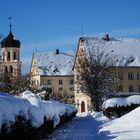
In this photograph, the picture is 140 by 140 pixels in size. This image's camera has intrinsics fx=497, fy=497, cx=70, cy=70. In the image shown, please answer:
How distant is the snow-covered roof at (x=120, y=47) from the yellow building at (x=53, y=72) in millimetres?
24535

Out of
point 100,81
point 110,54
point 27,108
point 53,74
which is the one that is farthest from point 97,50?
point 27,108

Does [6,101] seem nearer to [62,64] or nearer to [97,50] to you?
[97,50]

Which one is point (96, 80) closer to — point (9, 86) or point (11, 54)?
point (9, 86)

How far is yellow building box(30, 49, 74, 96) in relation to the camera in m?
119

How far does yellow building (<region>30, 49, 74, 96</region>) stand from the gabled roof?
24.6 metres

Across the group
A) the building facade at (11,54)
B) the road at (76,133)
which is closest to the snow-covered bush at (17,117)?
the road at (76,133)

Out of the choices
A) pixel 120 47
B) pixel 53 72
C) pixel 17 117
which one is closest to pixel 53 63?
pixel 53 72

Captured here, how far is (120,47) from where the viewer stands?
Answer: 95.4 m

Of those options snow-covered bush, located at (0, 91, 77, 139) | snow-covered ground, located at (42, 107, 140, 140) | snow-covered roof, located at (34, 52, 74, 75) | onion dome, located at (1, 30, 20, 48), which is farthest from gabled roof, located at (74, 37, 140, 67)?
snow-covered bush, located at (0, 91, 77, 139)

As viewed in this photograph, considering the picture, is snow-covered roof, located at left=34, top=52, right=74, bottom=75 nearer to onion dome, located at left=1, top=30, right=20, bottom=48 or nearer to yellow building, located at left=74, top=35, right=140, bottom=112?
onion dome, located at left=1, top=30, right=20, bottom=48

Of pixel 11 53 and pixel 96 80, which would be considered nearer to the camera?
pixel 96 80

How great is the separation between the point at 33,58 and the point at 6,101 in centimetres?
10767

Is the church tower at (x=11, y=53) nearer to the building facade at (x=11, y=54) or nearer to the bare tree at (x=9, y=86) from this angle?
the building facade at (x=11, y=54)

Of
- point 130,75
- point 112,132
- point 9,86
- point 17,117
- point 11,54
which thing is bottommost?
point 112,132
